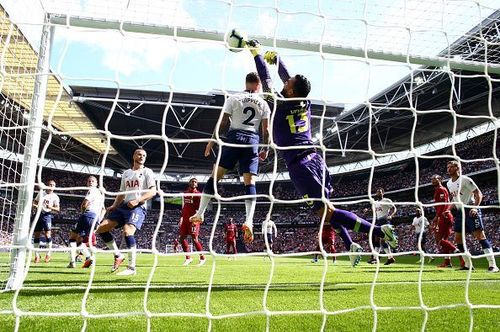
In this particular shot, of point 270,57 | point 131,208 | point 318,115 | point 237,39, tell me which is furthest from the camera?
point 318,115

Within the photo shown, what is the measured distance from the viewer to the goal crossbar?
4328 millimetres

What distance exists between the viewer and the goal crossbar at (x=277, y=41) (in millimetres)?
4328

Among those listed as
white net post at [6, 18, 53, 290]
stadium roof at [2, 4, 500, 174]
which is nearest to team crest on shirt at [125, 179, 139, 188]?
white net post at [6, 18, 53, 290]

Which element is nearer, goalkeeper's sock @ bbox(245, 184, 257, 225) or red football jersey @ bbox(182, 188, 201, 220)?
goalkeeper's sock @ bbox(245, 184, 257, 225)

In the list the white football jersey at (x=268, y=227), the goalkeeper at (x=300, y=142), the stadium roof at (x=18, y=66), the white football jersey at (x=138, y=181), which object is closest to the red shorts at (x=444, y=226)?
the white football jersey at (x=268, y=227)

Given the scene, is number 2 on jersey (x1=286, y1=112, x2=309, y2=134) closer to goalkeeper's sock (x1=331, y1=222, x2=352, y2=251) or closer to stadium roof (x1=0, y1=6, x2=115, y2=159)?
goalkeeper's sock (x1=331, y1=222, x2=352, y2=251)

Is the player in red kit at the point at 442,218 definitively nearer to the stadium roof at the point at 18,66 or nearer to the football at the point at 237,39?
the football at the point at 237,39

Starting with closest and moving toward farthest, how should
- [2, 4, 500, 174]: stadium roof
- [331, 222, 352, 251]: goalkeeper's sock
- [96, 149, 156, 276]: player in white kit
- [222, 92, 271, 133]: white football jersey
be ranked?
[331, 222, 352, 251]: goalkeeper's sock
[222, 92, 271, 133]: white football jersey
[96, 149, 156, 276]: player in white kit
[2, 4, 500, 174]: stadium roof

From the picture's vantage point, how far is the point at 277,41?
4715 mm

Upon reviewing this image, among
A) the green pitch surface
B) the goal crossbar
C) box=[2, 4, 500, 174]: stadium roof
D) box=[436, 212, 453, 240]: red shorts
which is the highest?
box=[2, 4, 500, 174]: stadium roof

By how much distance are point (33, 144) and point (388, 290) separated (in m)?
4.03

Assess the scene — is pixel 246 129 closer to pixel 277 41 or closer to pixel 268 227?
pixel 277 41

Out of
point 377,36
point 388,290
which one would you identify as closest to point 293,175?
point 388,290

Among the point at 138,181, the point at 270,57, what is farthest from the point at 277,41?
the point at 138,181
